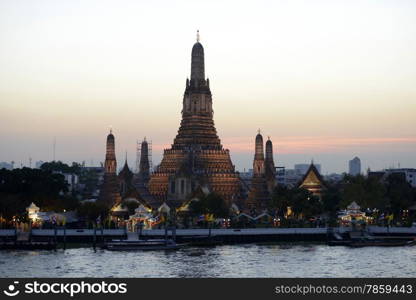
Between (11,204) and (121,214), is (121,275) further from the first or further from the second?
(121,214)

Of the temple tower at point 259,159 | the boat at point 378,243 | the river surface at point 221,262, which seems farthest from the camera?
the temple tower at point 259,159

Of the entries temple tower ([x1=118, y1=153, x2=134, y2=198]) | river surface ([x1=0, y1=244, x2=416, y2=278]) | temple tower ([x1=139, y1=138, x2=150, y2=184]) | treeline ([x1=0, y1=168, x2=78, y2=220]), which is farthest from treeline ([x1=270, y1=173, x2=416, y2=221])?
temple tower ([x1=139, y1=138, x2=150, y2=184])

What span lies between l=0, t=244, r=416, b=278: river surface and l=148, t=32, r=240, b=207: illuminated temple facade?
1811 inches

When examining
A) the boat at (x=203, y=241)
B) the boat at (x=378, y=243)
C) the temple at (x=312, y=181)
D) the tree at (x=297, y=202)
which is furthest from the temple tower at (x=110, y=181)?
the boat at (x=378, y=243)

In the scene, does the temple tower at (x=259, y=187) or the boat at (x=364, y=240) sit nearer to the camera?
the boat at (x=364, y=240)

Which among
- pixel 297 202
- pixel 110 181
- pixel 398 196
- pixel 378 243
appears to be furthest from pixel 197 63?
pixel 378 243

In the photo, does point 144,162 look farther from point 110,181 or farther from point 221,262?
point 221,262

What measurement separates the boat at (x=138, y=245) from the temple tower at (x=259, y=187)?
155 feet

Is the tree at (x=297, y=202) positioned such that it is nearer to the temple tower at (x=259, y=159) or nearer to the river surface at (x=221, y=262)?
the temple tower at (x=259, y=159)

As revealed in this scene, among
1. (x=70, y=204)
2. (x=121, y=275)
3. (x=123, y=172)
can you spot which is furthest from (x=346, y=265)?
(x=123, y=172)

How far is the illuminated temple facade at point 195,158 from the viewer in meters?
151

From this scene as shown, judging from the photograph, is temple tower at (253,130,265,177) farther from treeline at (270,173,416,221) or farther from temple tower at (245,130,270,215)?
treeline at (270,173,416,221)

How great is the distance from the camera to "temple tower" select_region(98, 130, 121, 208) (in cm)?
15062

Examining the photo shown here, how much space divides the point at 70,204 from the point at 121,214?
6.93 metres
